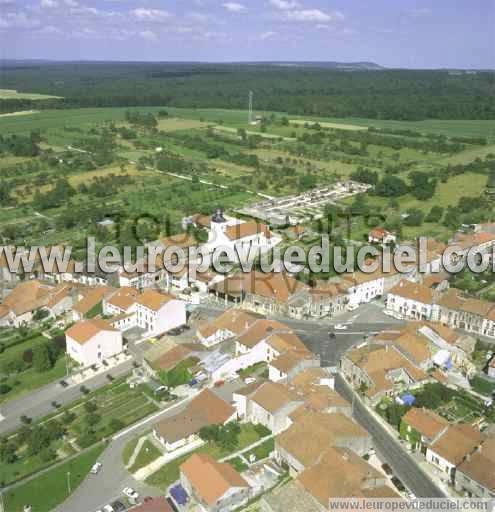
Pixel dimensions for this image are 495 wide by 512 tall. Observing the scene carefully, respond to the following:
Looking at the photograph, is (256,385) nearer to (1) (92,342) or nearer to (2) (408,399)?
(2) (408,399)

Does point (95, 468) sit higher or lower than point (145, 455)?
lower

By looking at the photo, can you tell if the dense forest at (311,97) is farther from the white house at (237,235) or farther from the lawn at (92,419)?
the lawn at (92,419)

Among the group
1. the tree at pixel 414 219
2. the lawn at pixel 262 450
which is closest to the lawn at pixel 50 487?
the lawn at pixel 262 450

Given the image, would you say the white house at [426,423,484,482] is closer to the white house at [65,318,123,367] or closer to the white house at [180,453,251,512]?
the white house at [180,453,251,512]

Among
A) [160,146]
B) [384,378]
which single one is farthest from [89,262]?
[160,146]

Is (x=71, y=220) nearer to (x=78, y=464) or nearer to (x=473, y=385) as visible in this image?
(x=78, y=464)

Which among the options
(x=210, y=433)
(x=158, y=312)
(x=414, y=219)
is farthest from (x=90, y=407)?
(x=414, y=219)

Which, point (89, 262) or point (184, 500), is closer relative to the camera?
point (184, 500)
